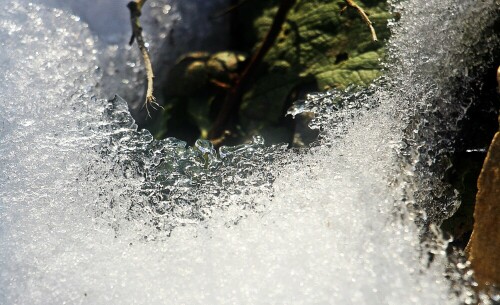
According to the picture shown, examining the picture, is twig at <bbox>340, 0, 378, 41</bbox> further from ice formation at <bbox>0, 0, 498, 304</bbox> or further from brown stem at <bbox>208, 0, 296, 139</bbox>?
brown stem at <bbox>208, 0, 296, 139</bbox>

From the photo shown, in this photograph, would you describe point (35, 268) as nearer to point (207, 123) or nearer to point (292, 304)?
point (292, 304)

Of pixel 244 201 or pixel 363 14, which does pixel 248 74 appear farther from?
pixel 244 201

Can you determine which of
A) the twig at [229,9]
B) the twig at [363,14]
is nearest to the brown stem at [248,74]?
the twig at [229,9]

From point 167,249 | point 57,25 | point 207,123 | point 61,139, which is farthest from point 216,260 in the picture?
point 57,25

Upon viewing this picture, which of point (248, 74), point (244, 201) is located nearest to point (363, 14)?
point (248, 74)

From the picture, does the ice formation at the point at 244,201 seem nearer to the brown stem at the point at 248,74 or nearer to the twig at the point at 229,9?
the brown stem at the point at 248,74

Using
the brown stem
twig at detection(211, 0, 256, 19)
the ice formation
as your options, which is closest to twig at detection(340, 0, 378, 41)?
the ice formation
